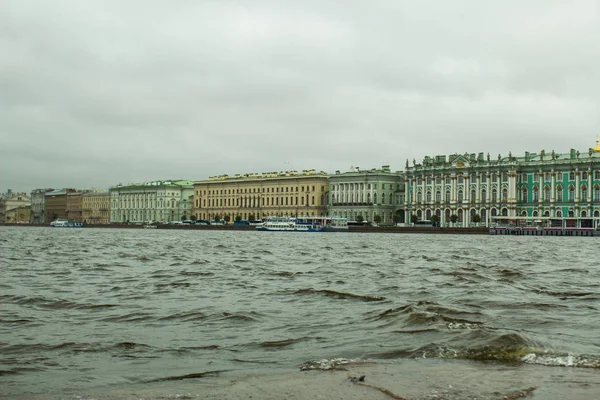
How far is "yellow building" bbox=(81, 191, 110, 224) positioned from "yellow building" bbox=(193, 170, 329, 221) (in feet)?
99.5

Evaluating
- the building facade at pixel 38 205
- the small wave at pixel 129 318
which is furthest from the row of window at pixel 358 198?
the small wave at pixel 129 318

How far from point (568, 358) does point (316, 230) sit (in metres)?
92.3

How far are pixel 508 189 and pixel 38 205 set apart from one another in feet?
419

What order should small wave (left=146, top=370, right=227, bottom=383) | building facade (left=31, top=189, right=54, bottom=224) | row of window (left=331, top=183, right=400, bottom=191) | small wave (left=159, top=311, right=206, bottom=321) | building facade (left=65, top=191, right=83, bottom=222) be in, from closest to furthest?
small wave (left=146, top=370, right=227, bottom=383) → small wave (left=159, top=311, right=206, bottom=321) → row of window (left=331, top=183, right=400, bottom=191) → building facade (left=65, top=191, right=83, bottom=222) → building facade (left=31, top=189, right=54, bottom=224)

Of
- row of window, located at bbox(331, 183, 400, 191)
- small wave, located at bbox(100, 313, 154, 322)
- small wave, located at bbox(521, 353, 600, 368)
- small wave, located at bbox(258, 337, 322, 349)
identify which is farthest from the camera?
row of window, located at bbox(331, 183, 400, 191)

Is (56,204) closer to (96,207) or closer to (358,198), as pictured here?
(96,207)

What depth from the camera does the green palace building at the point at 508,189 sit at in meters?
88.8

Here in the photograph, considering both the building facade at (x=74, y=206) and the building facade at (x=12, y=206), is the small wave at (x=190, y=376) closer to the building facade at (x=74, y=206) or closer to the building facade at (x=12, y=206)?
the building facade at (x=74, y=206)

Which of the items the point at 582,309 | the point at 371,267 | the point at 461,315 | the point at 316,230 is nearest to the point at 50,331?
the point at 461,315

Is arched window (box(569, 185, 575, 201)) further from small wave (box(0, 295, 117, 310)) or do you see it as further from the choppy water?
small wave (box(0, 295, 117, 310))

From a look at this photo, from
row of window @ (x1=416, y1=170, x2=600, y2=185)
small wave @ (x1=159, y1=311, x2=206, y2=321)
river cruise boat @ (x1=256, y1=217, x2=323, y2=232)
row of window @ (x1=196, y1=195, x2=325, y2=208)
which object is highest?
row of window @ (x1=416, y1=170, x2=600, y2=185)

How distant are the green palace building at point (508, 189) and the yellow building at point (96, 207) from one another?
7953cm

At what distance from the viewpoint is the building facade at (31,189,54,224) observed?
17888 centimetres

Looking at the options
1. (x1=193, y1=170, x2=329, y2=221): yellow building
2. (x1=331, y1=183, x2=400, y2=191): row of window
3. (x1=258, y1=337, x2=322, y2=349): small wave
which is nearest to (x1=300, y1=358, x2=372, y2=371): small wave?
(x1=258, y1=337, x2=322, y2=349): small wave
